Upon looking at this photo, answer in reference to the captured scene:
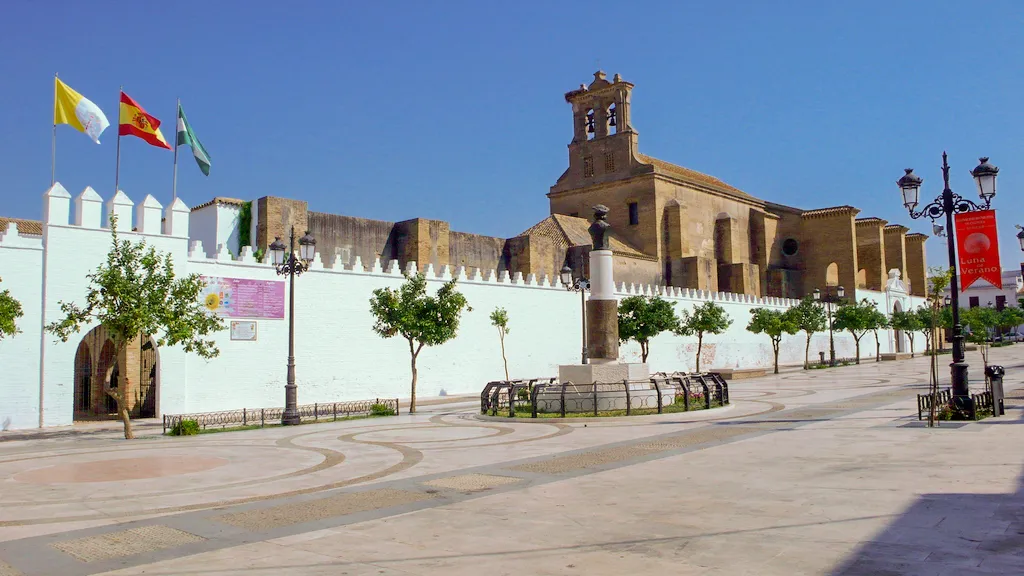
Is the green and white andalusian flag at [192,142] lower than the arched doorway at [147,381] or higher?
higher

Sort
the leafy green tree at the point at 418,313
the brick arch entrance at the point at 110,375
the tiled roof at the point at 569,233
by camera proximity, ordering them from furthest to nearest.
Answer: the tiled roof at the point at 569,233 < the leafy green tree at the point at 418,313 < the brick arch entrance at the point at 110,375

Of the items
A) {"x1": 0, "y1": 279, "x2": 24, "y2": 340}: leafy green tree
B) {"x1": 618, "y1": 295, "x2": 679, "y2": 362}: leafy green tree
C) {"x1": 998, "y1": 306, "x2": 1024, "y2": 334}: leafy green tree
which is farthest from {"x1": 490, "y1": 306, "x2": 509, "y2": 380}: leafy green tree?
{"x1": 998, "y1": 306, "x2": 1024, "y2": 334}: leafy green tree

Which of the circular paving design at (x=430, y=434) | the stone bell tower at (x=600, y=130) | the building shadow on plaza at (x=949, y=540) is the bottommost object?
the circular paving design at (x=430, y=434)

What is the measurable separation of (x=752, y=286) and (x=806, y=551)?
4957cm

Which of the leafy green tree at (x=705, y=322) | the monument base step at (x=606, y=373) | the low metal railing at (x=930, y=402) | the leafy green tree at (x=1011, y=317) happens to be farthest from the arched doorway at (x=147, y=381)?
the leafy green tree at (x=1011, y=317)

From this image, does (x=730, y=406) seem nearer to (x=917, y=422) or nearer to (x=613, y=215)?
(x=917, y=422)

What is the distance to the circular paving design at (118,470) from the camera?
9.99 metres

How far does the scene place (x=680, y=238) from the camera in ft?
164

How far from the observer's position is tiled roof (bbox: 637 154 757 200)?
54588mm

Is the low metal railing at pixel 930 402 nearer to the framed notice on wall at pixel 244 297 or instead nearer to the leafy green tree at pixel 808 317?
the framed notice on wall at pixel 244 297

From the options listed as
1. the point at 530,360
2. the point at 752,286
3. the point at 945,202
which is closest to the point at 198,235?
the point at 530,360

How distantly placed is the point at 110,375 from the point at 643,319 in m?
19.7

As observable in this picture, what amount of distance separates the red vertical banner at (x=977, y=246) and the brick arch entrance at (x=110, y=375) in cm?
1874

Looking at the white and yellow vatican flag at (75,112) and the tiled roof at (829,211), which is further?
the tiled roof at (829,211)
